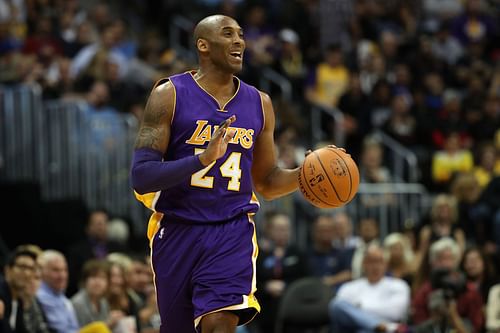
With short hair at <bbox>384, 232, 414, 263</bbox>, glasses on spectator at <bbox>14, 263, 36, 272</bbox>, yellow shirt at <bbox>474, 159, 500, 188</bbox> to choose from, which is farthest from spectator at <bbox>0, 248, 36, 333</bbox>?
yellow shirt at <bbox>474, 159, 500, 188</bbox>

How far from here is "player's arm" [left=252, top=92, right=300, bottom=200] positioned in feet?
24.6

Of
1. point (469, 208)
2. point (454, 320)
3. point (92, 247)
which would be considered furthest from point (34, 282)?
point (469, 208)

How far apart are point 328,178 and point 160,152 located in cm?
109

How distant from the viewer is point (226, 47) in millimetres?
7156

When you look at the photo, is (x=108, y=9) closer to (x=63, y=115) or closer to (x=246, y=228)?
(x=63, y=115)

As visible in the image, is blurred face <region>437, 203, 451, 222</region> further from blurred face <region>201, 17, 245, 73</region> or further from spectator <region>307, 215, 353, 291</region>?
blurred face <region>201, 17, 245, 73</region>

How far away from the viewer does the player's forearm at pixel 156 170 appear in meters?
6.68

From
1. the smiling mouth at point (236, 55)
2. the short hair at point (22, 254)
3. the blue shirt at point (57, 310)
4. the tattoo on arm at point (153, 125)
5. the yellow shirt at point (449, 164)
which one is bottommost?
the blue shirt at point (57, 310)

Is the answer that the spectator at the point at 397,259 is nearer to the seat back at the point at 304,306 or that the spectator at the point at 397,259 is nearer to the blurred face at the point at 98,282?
the seat back at the point at 304,306

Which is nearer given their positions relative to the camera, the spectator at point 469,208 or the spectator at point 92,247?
the spectator at point 92,247

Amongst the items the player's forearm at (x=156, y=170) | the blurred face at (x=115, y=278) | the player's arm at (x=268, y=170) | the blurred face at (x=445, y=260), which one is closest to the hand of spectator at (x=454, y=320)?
the blurred face at (x=445, y=260)

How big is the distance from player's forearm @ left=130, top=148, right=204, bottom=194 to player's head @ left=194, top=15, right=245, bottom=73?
0.73 metres

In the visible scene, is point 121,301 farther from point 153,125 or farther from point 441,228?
point 441,228

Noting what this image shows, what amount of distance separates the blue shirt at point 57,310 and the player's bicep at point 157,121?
3.96 meters
